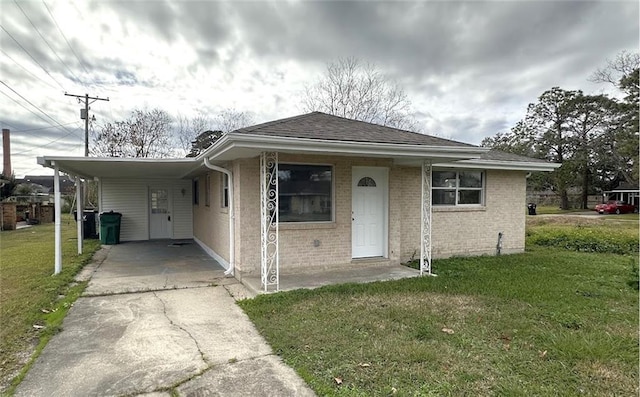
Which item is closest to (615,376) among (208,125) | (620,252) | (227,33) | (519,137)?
(227,33)

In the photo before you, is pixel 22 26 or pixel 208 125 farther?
pixel 208 125

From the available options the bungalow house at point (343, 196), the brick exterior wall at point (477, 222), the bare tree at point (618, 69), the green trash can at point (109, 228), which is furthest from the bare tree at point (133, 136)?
the bare tree at point (618, 69)

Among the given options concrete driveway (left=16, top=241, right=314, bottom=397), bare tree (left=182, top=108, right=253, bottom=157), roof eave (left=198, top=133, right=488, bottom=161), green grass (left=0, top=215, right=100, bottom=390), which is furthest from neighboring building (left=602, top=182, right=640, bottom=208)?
green grass (left=0, top=215, right=100, bottom=390)

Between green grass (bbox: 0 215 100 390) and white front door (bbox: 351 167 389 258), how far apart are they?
212 inches

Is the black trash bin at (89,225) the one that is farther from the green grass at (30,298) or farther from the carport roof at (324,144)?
the carport roof at (324,144)

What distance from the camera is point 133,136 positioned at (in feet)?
75.4

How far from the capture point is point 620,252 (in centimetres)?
1102

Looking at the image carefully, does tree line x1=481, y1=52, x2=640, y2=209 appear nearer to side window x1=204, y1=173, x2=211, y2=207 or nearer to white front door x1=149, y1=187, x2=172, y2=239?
side window x1=204, y1=173, x2=211, y2=207

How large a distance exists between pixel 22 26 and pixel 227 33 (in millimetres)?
7920

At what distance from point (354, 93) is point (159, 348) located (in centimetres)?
2208

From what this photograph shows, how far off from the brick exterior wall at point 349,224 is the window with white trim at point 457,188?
222 millimetres

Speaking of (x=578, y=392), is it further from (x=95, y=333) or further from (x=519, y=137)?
(x=519, y=137)

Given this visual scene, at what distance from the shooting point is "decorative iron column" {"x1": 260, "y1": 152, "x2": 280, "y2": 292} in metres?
6.18

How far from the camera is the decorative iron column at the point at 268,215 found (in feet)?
20.3
